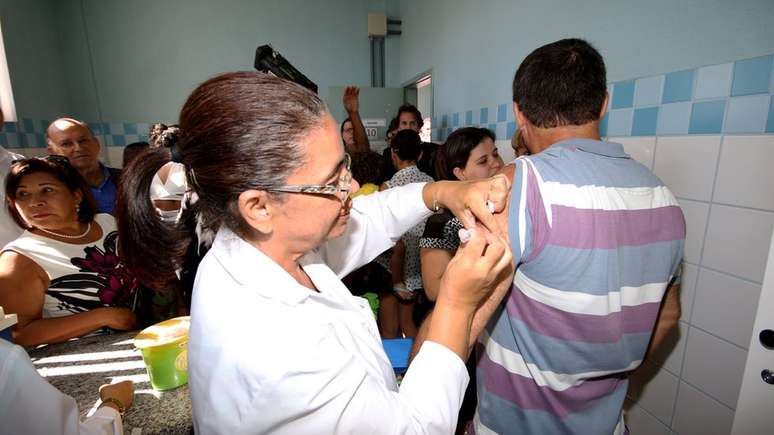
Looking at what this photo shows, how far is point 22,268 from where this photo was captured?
1.26 meters

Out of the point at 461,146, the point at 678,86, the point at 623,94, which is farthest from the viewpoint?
the point at 461,146

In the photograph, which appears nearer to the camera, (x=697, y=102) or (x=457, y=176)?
(x=697, y=102)

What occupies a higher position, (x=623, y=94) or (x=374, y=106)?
(x=374, y=106)

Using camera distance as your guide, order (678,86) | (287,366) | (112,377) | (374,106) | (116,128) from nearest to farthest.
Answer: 1. (287,366)
2. (112,377)
3. (678,86)
4. (116,128)
5. (374,106)

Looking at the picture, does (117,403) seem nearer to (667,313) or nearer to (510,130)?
(667,313)

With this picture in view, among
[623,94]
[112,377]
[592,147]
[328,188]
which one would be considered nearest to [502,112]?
[623,94]

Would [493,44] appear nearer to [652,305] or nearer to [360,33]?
[652,305]

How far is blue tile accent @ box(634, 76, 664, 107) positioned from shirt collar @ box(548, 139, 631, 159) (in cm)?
66

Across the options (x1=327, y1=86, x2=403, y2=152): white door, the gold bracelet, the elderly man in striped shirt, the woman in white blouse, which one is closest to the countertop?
the gold bracelet

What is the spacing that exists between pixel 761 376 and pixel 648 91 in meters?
0.99

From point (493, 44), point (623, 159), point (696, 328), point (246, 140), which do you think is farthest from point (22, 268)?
point (493, 44)

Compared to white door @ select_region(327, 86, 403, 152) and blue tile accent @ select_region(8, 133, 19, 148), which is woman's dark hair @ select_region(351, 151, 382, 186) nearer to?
white door @ select_region(327, 86, 403, 152)

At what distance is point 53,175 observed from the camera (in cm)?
152

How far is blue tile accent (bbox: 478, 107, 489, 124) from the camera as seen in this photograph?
253 cm
